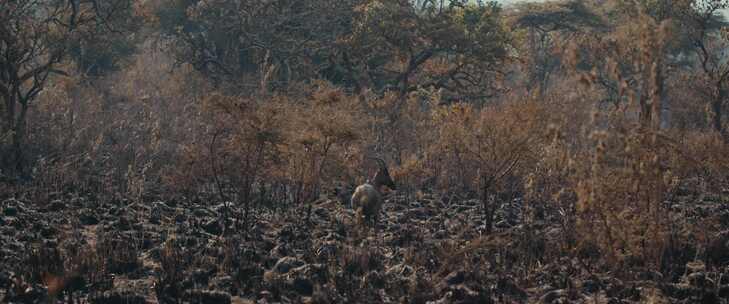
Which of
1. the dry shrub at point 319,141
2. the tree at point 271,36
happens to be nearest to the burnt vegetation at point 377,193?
the dry shrub at point 319,141

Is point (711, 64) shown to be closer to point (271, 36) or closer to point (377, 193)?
point (271, 36)

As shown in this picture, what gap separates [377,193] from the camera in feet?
36.1

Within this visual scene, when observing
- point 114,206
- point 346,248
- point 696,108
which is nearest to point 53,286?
point 346,248

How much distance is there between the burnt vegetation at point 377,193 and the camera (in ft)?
25.2

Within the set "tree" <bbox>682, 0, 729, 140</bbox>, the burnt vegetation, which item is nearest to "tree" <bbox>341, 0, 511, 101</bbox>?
the burnt vegetation

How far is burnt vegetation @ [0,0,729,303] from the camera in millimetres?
7672

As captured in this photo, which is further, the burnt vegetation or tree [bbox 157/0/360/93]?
tree [bbox 157/0/360/93]

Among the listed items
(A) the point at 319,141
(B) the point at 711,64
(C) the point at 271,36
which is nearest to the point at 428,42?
(C) the point at 271,36

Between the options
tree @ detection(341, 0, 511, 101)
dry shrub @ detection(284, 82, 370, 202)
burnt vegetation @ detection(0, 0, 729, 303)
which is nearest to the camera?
burnt vegetation @ detection(0, 0, 729, 303)

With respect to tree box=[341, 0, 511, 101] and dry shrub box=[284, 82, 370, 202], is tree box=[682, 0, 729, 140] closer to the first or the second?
tree box=[341, 0, 511, 101]

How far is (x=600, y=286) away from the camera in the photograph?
8.20m

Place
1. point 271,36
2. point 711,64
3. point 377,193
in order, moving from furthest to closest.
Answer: point 271,36 < point 711,64 < point 377,193

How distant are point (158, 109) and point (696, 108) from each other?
46.3 ft

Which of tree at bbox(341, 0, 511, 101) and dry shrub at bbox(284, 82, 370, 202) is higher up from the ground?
tree at bbox(341, 0, 511, 101)
